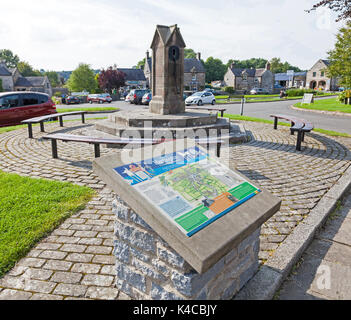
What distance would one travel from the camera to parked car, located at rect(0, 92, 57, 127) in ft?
40.6

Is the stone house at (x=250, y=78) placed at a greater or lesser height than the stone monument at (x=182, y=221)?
greater

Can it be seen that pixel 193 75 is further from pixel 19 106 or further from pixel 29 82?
pixel 19 106

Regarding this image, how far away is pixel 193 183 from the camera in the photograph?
2527 mm

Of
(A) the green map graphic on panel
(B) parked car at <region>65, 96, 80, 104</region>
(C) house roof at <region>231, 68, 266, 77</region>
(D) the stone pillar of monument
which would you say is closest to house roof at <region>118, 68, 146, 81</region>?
(C) house roof at <region>231, 68, 266, 77</region>

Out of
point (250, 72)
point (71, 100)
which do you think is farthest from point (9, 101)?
point (250, 72)

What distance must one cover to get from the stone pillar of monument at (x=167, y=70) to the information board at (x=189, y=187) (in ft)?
27.3

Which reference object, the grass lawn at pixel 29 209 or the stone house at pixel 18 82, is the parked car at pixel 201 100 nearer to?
the grass lawn at pixel 29 209

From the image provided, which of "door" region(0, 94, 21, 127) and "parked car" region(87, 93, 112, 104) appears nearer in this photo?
"door" region(0, 94, 21, 127)

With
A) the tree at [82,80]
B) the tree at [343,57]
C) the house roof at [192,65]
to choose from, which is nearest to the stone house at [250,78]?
the house roof at [192,65]

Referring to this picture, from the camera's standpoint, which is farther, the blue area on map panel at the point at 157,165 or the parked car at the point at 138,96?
the parked car at the point at 138,96

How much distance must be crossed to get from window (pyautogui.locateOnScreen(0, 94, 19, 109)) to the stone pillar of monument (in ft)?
21.4

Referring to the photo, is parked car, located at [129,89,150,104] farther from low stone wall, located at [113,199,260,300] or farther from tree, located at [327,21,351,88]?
low stone wall, located at [113,199,260,300]

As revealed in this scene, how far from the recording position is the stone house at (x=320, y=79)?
238ft

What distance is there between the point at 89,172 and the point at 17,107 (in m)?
8.89
